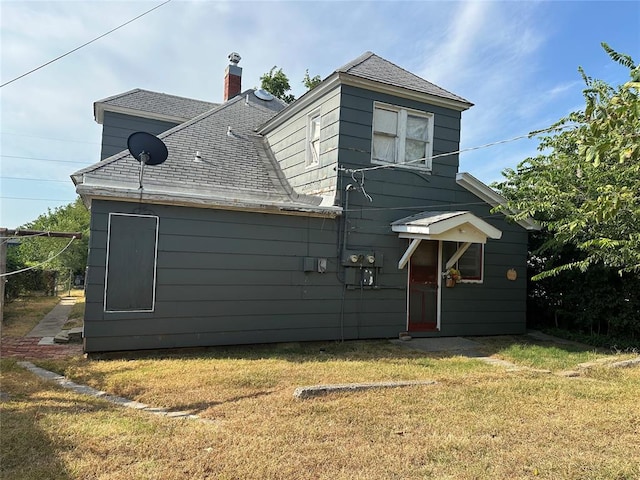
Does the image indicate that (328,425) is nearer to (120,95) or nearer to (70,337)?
(70,337)

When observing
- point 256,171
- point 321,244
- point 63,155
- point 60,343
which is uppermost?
point 63,155

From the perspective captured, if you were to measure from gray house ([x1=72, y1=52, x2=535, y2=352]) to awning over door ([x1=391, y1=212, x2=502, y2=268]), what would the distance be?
0.03 m

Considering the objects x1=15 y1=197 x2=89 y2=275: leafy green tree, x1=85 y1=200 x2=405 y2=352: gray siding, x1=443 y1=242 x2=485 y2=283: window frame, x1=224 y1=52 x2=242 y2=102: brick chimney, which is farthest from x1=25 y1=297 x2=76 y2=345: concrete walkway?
x1=224 y1=52 x2=242 y2=102: brick chimney

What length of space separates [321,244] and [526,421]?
461 cm

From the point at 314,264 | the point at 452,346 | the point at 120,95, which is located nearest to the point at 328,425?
the point at 314,264

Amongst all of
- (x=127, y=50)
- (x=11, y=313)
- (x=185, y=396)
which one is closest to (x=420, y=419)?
(x=185, y=396)

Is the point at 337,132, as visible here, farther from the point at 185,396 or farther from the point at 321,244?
the point at 185,396

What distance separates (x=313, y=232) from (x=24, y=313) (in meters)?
8.86

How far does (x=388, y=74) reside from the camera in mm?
8680

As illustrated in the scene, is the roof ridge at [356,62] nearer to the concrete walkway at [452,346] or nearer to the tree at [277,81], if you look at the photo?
the concrete walkway at [452,346]

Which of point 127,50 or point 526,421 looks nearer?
point 526,421

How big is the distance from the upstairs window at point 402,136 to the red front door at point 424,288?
1.76m

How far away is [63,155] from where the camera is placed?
24.0 meters

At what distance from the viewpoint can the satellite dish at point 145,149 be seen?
22.5 ft
